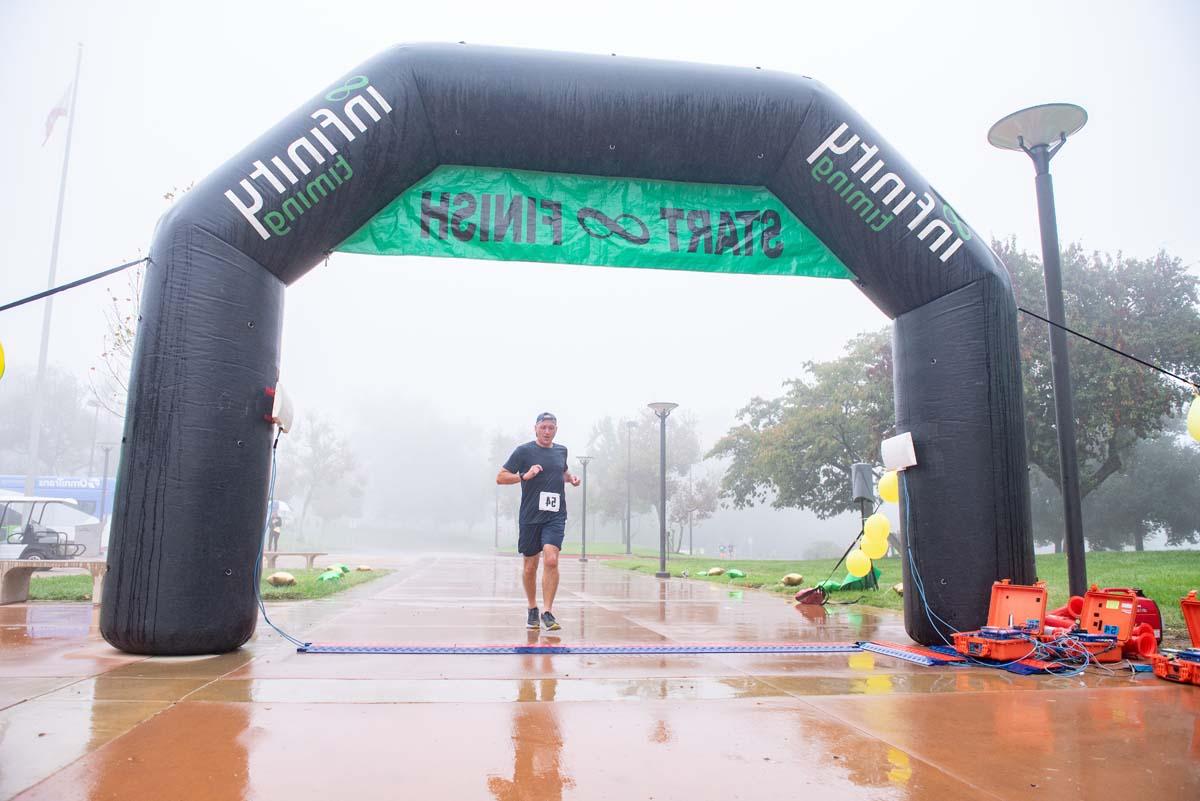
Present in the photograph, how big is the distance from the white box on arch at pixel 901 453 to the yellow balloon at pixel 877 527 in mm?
3706

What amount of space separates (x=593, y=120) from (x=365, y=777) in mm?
4732

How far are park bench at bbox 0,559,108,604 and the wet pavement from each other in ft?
9.40

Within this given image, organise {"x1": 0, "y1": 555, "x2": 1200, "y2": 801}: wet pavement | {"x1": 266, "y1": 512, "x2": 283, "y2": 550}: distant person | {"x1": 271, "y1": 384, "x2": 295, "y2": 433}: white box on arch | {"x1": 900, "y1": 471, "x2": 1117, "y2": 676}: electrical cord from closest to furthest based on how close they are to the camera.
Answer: {"x1": 0, "y1": 555, "x2": 1200, "y2": 801}: wet pavement < {"x1": 900, "y1": 471, "x2": 1117, "y2": 676}: electrical cord < {"x1": 271, "y1": 384, "x2": 295, "y2": 433}: white box on arch < {"x1": 266, "y1": 512, "x2": 283, "y2": 550}: distant person

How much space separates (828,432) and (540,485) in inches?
920

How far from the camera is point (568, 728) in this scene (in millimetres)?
3076

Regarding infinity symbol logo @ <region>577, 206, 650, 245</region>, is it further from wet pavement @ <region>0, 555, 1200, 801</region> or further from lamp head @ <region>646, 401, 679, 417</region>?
Answer: lamp head @ <region>646, 401, 679, 417</region>

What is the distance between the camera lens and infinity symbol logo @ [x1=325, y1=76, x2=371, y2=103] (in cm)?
521

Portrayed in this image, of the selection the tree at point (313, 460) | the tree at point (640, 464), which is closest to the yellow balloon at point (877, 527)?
the tree at point (640, 464)

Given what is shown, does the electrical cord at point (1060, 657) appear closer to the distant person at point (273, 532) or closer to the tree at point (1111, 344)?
the tree at point (1111, 344)

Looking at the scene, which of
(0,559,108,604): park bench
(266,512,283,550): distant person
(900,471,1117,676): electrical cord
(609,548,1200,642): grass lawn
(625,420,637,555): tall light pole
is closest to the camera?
(900,471,1117,676): electrical cord

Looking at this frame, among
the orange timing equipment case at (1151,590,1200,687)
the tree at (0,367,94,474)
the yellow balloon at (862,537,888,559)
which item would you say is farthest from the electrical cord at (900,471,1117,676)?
the tree at (0,367,94,474)

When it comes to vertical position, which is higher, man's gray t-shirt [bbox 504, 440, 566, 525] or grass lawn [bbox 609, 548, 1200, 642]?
man's gray t-shirt [bbox 504, 440, 566, 525]

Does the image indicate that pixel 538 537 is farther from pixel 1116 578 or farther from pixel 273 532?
pixel 273 532

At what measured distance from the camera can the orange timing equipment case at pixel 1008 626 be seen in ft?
15.8
